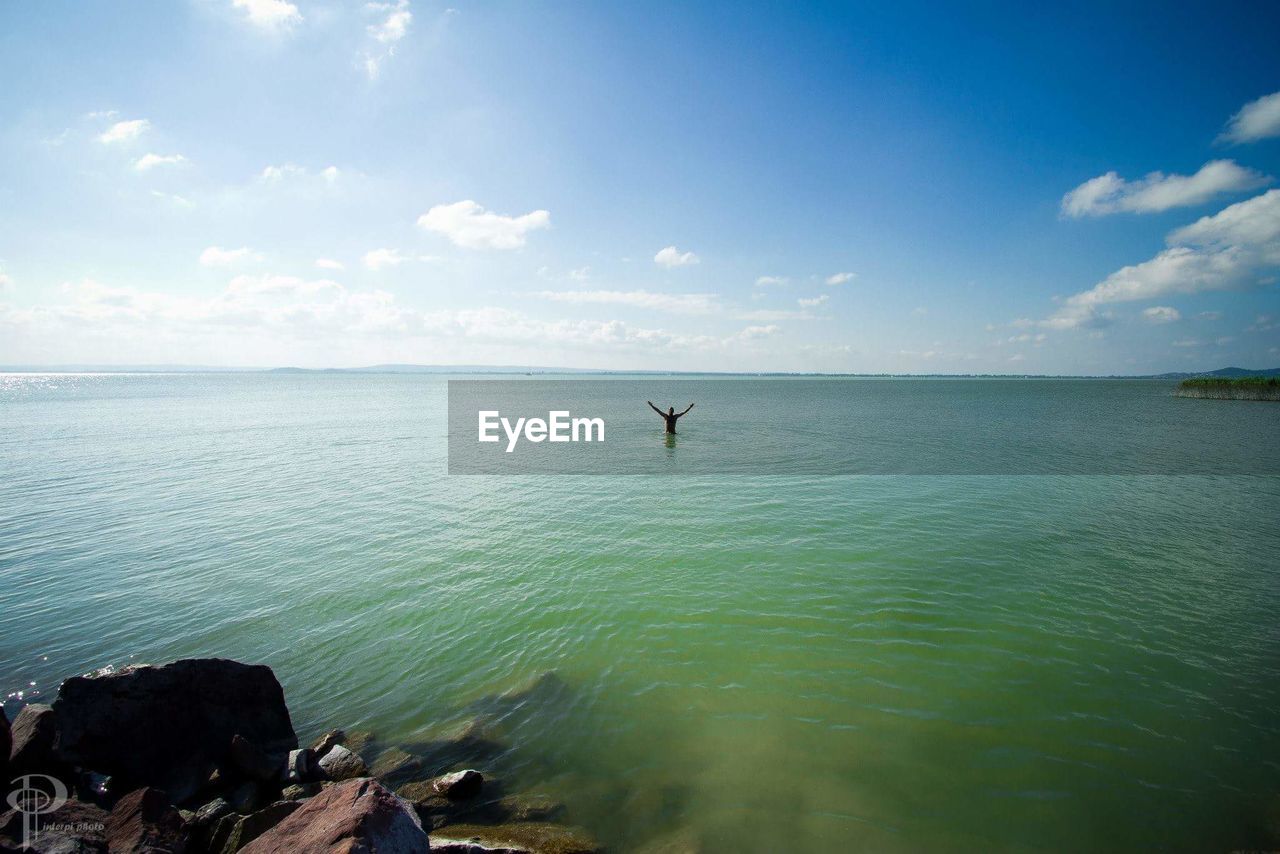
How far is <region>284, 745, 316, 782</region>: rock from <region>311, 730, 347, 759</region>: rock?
220 millimetres

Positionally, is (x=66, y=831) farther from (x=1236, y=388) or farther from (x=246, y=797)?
(x=1236, y=388)

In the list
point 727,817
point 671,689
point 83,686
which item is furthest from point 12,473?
point 727,817

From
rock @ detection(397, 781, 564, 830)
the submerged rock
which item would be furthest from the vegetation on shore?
the submerged rock

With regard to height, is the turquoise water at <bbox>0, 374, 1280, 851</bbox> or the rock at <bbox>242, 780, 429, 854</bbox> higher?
the rock at <bbox>242, 780, 429, 854</bbox>

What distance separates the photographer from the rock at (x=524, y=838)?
7289mm

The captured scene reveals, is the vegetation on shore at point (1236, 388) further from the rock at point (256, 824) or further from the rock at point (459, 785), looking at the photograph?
the rock at point (256, 824)

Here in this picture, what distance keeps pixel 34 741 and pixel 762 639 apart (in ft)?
45.6

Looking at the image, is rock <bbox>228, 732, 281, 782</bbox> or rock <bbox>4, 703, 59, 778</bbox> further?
rock <bbox>228, 732, 281, 782</bbox>

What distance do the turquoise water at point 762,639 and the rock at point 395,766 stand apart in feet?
2.33

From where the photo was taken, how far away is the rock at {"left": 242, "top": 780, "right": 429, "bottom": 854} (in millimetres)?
6008

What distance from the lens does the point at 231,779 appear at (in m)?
8.89

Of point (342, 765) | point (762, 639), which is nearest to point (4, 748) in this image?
point (342, 765)

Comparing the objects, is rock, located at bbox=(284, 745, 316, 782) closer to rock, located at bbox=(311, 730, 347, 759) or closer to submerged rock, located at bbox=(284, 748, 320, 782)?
submerged rock, located at bbox=(284, 748, 320, 782)

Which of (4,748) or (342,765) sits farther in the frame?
(342,765)
